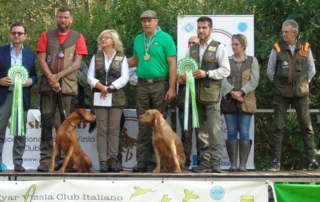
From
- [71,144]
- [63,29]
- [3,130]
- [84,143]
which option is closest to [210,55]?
[63,29]

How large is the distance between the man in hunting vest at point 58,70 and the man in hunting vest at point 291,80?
2.48 m

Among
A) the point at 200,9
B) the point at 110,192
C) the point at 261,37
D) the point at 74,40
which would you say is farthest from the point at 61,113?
the point at 200,9

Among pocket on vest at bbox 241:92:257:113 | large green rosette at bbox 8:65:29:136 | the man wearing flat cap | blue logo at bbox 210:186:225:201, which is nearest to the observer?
blue logo at bbox 210:186:225:201

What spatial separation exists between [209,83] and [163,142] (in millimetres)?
903

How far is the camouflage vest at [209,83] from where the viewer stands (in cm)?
742

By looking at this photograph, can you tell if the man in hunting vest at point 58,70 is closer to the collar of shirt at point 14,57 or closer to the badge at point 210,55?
the collar of shirt at point 14,57

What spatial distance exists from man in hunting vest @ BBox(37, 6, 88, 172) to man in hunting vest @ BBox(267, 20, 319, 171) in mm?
2482

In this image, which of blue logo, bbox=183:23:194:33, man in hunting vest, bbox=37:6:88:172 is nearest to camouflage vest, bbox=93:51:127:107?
man in hunting vest, bbox=37:6:88:172

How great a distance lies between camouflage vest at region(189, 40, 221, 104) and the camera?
24.3 feet

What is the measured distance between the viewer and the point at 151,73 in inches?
301

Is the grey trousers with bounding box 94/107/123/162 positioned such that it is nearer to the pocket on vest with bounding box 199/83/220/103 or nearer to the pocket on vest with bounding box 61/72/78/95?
the pocket on vest with bounding box 61/72/78/95

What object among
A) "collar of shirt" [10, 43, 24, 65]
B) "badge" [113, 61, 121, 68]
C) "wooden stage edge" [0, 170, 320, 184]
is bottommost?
"wooden stage edge" [0, 170, 320, 184]

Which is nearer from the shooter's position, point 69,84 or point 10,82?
point 10,82

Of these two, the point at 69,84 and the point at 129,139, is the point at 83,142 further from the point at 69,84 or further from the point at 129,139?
the point at 69,84
